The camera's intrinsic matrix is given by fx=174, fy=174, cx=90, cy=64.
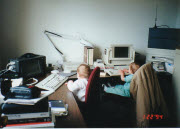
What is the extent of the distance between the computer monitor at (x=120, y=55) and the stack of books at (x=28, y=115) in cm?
181

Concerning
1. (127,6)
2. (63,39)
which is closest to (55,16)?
(63,39)

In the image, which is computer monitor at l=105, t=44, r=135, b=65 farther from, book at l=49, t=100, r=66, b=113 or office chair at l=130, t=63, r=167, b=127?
book at l=49, t=100, r=66, b=113

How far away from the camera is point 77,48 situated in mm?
3033

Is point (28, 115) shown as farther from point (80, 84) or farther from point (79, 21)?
point (79, 21)

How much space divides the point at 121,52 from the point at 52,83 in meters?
1.34

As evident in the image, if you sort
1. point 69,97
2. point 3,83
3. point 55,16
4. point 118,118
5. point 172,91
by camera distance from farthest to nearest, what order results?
point 55,16, point 172,91, point 118,118, point 69,97, point 3,83

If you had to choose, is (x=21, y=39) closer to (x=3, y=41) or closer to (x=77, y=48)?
(x=3, y=41)

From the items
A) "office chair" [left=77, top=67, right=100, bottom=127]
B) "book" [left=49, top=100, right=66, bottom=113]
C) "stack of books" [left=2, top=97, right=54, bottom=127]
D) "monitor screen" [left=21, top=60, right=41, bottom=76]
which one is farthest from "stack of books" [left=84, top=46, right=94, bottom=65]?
"stack of books" [left=2, top=97, right=54, bottom=127]

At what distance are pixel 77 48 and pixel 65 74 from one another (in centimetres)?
69

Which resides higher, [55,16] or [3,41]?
[55,16]

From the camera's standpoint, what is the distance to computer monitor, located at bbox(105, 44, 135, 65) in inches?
113

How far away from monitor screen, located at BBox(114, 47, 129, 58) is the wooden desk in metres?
1.25

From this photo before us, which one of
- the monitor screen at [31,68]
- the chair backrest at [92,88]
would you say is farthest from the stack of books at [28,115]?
the monitor screen at [31,68]

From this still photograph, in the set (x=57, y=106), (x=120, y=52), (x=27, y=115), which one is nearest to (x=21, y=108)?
(x=27, y=115)
